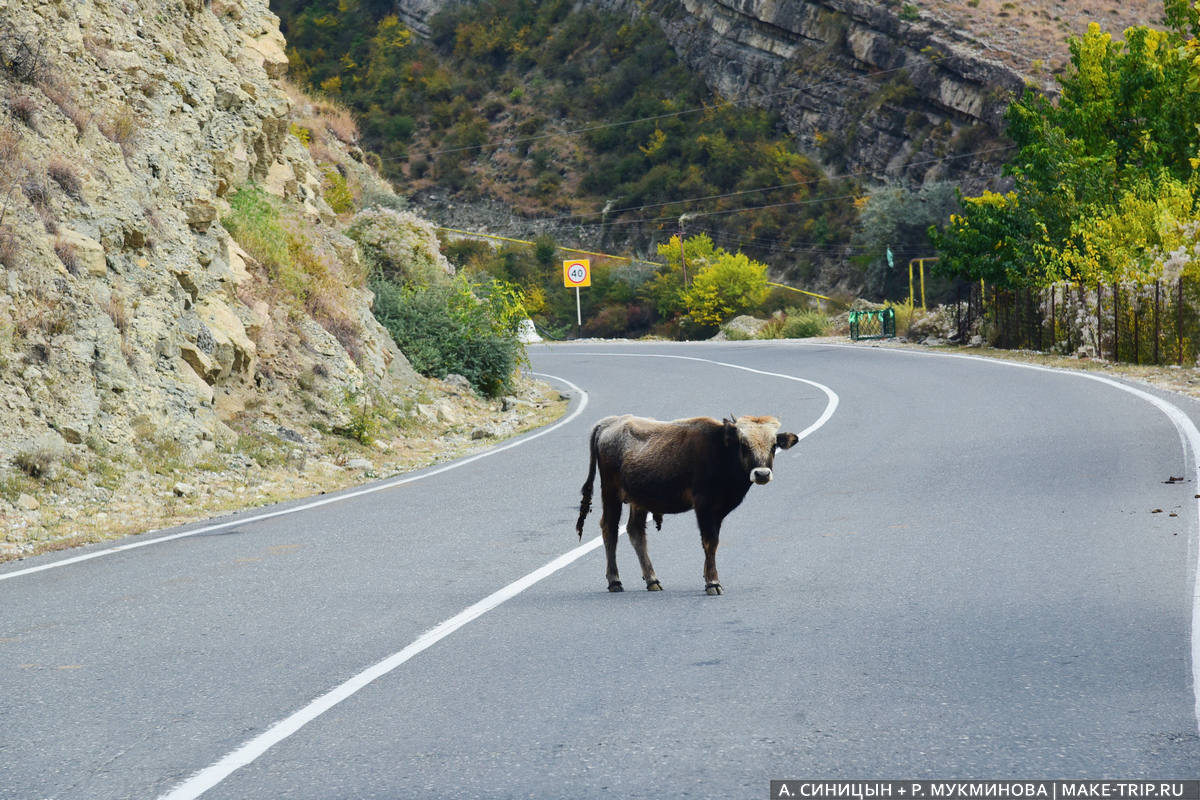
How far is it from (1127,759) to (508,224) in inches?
3595

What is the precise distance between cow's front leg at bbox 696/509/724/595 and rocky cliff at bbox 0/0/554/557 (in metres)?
6.70

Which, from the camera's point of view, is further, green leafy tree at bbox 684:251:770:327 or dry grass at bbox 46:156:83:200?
green leafy tree at bbox 684:251:770:327

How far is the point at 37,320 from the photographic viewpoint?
14.6 meters

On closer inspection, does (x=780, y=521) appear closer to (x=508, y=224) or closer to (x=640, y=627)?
(x=640, y=627)

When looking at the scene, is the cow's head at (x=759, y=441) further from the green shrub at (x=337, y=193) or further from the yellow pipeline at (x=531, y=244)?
the yellow pipeline at (x=531, y=244)

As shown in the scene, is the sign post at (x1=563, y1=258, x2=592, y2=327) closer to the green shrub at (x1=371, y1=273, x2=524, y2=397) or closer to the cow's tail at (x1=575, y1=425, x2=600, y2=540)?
the green shrub at (x1=371, y1=273, x2=524, y2=397)

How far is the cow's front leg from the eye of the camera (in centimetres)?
705

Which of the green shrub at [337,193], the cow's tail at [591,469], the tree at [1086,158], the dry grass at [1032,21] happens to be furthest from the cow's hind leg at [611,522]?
the dry grass at [1032,21]

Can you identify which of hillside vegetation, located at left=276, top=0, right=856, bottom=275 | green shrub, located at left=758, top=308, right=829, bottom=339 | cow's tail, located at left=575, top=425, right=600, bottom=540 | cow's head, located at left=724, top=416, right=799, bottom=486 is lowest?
green shrub, located at left=758, top=308, right=829, bottom=339

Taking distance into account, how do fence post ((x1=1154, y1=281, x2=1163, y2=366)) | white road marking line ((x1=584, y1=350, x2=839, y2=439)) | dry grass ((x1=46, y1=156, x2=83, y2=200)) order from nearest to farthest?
dry grass ((x1=46, y1=156, x2=83, y2=200)) → white road marking line ((x1=584, y1=350, x2=839, y2=439)) → fence post ((x1=1154, y1=281, x2=1163, y2=366))

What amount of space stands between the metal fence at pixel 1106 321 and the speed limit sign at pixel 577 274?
36074mm

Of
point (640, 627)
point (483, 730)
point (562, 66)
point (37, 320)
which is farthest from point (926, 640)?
point (562, 66)

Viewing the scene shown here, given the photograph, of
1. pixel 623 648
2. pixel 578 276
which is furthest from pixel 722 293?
pixel 623 648

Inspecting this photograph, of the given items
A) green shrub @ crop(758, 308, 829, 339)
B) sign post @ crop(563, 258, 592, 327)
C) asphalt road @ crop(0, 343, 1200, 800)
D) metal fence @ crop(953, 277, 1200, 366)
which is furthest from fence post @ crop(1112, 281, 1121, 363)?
sign post @ crop(563, 258, 592, 327)
